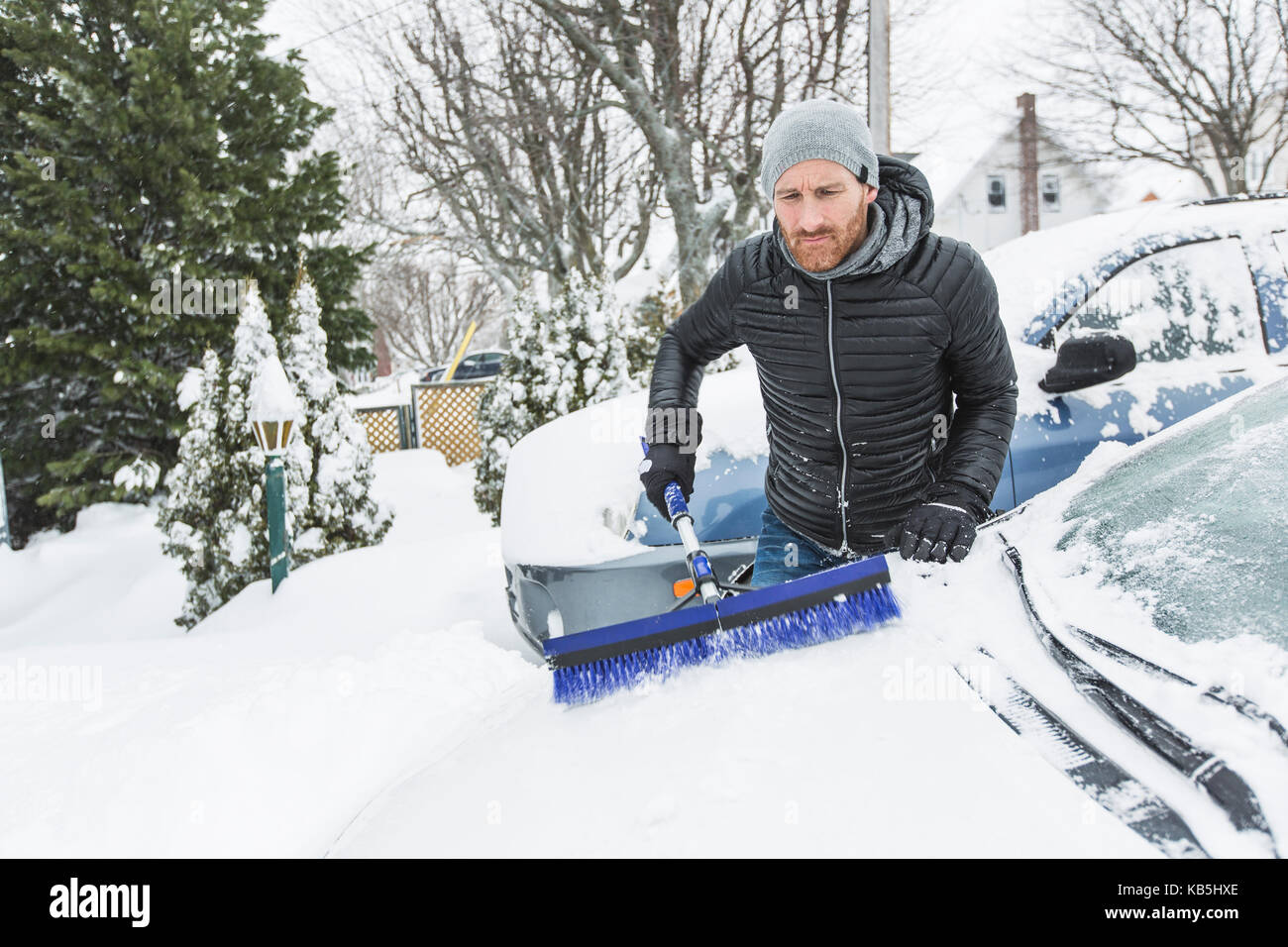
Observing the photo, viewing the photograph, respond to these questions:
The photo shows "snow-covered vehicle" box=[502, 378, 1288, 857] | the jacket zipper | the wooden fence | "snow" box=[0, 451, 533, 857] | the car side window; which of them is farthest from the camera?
the wooden fence

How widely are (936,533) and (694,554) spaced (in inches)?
20.2

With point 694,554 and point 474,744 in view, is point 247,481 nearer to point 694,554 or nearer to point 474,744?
point 694,554


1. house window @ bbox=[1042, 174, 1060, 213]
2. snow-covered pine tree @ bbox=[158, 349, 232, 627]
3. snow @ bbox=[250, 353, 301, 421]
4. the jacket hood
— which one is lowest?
snow-covered pine tree @ bbox=[158, 349, 232, 627]

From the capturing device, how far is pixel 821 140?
186 cm

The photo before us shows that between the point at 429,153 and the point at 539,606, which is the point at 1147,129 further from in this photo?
the point at 539,606

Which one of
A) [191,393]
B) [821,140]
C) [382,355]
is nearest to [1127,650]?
[821,140]

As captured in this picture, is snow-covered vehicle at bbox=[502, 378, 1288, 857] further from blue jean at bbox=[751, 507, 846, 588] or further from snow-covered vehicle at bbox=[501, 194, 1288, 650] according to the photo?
snow-covered vehicle at bbox=[501, 194, 1288, 650]

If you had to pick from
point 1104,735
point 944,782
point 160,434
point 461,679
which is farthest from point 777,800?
point 160,434

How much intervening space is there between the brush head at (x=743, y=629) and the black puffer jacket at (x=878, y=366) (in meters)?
0.51

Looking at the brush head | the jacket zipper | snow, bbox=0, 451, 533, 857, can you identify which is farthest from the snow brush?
the jacket zipper

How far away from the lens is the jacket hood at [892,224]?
1.91 meters

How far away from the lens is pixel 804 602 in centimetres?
150

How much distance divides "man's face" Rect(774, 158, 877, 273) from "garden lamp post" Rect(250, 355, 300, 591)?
4405 mm

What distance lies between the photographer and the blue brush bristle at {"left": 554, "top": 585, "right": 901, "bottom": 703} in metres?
1.49
